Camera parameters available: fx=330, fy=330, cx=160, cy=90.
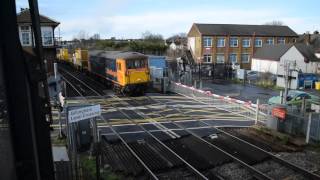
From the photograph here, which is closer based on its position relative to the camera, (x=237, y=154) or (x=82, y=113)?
(x=82, y=113)

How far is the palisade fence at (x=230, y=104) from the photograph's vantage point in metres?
17.1

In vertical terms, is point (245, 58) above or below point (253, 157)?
above

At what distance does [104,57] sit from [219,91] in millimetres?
10946

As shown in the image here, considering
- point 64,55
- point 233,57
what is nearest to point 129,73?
point 233,57

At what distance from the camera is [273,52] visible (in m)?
47.0

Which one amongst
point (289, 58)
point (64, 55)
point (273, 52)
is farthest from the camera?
point (64, 55)

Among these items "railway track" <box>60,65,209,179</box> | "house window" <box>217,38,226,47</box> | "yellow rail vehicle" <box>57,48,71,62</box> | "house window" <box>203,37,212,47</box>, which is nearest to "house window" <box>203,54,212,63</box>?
"house window" <box>203,37,212,47</box>

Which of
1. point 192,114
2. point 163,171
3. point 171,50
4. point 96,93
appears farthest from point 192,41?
point 163,171

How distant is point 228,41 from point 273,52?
26.1ft

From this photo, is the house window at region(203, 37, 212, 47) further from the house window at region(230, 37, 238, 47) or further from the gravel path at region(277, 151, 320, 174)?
the gravel path at region(277, 151, 320, 174)

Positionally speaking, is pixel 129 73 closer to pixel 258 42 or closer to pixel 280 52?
pixel 280 52

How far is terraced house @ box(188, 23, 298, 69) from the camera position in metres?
51.9

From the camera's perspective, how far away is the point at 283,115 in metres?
13.3

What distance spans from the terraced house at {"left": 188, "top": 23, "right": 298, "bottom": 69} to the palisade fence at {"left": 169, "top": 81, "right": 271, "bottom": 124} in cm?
2744
